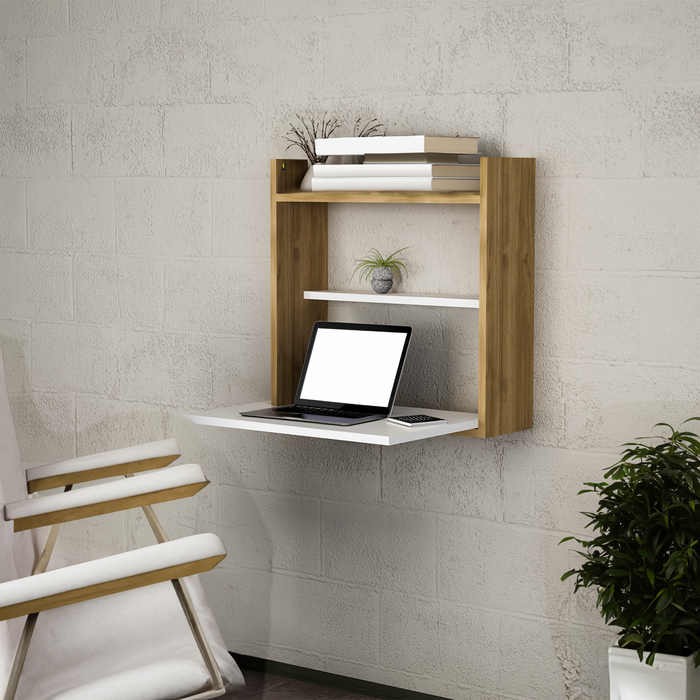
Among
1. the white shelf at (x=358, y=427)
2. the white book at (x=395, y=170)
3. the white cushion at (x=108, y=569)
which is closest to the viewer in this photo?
the white cushion at (x=108, y=569)

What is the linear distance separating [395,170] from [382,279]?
1.11 ft

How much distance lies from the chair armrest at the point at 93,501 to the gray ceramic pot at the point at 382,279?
71 centimetres

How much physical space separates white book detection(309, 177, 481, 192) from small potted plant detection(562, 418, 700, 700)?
30.4 inches

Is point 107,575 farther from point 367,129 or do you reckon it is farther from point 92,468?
point 367,129

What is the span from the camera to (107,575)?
2.03 metres

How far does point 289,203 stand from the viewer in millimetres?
2877

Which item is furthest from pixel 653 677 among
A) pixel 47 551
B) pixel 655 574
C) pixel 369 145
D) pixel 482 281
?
pixel 47 551

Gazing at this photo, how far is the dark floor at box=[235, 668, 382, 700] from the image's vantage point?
305 centimetres

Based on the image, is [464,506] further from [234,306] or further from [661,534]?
[234,306]

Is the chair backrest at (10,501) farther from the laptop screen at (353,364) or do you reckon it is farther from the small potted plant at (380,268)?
the small potted plant at (380,268)

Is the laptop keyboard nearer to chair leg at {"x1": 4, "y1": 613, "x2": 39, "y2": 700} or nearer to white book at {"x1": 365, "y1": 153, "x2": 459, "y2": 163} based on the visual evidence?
white book at {"x1": 365, "y1": 153, "x2": 459, "y2": 163}

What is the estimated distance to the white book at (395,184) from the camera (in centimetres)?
256

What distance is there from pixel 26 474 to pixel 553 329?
1.44 metres

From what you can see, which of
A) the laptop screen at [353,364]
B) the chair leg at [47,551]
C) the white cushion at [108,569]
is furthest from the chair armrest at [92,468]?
the white cushion at [108,569]
